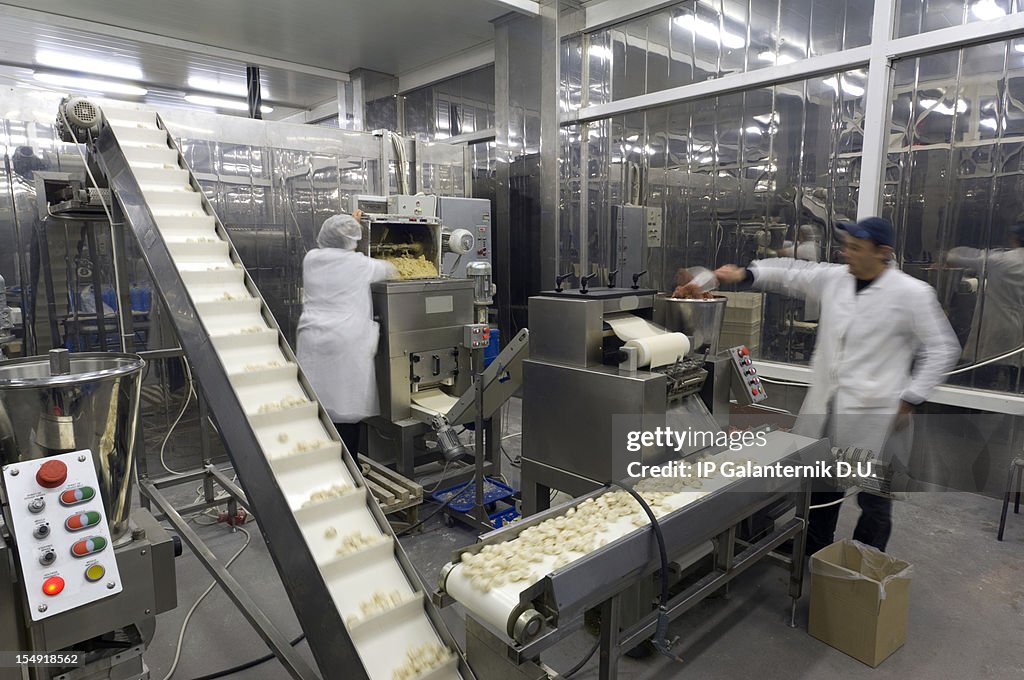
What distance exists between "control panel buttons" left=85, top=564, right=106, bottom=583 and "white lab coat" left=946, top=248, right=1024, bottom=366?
402cm

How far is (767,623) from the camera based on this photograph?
240 cm

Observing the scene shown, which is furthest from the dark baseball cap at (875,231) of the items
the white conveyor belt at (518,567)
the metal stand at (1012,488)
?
the metal stand at (1012,488)

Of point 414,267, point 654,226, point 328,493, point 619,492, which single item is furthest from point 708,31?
point 328,493

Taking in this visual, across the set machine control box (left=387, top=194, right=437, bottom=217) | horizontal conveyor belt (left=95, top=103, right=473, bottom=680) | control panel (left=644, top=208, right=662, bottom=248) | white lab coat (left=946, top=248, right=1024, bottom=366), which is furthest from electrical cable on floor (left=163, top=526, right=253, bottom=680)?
white lab coat (left=946, top=248, right=1024, bottom=366)

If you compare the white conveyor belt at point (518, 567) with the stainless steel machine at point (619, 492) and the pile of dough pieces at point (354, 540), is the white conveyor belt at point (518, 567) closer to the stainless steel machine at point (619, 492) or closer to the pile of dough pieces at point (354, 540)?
the stainless steel machine at point (619, 492)

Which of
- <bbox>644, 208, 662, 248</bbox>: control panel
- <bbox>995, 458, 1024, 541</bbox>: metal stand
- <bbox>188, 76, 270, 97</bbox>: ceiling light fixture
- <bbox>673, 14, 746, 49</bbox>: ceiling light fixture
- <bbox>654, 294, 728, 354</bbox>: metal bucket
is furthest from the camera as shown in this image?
<bbox>188, 76, 270, 97</bbox>: ceiling light fixture

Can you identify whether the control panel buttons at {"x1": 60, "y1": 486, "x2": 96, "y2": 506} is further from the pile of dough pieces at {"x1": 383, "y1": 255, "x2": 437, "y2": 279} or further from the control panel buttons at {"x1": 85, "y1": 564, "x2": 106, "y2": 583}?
the pile of dough pieces at {"x1": 383, "y1": 255, "x2": 437, "y2": 279}

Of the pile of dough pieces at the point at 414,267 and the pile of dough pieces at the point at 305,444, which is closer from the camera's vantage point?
the pile of dough pieces at the point at 305,444

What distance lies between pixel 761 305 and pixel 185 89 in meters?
7.69

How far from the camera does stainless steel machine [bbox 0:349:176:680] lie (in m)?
1.16

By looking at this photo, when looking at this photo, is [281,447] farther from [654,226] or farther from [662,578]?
[654,226]

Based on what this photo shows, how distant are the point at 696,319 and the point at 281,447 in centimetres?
172

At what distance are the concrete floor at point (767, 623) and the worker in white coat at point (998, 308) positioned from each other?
2.75 ft

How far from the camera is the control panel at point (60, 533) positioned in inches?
45.0
